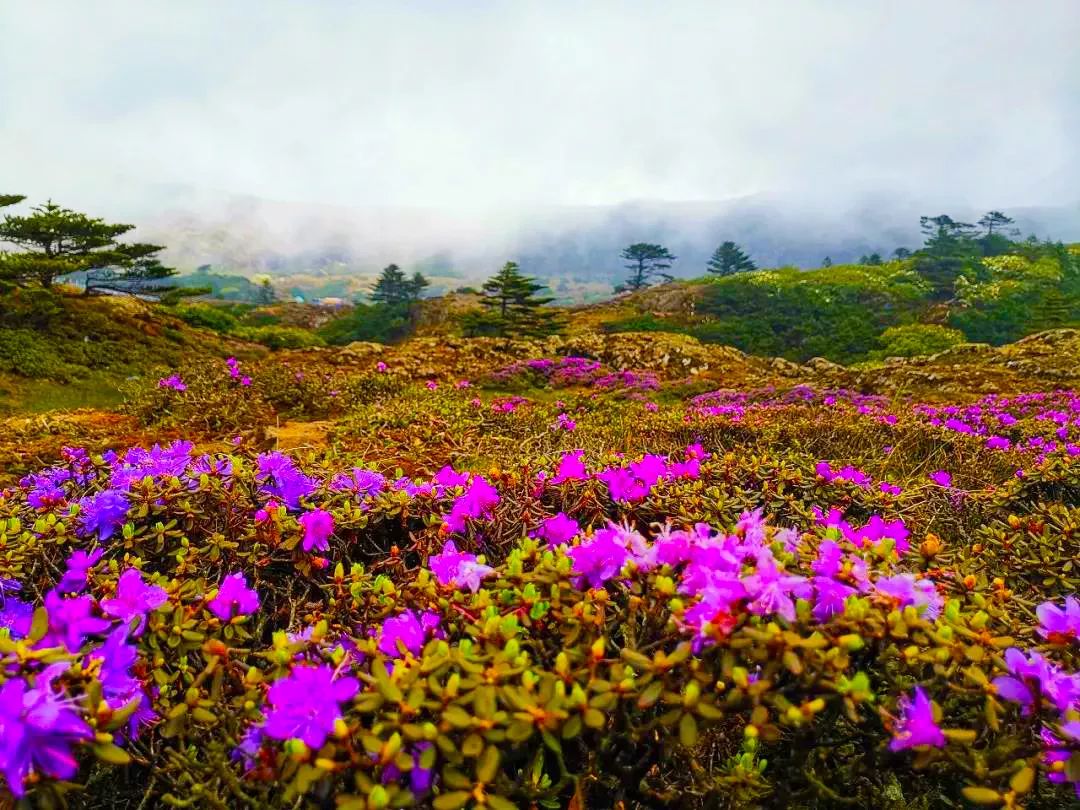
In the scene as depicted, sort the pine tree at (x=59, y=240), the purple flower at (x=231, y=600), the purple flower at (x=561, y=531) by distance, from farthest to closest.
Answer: the pine tree at (x=59, y=240) → the purple flower at (x=561, y=531) → the purple flower at (x=231, y=600)

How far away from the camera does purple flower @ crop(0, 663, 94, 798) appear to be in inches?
31.9

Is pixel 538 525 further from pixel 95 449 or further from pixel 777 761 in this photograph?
pixel 95 449

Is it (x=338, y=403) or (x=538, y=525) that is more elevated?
(x=538, y=525)

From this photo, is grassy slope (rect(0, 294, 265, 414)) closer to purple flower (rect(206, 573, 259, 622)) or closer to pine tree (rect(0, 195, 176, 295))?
pine tree (rect(0, 195, 176, 295))

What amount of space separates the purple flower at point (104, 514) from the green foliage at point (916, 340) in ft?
101

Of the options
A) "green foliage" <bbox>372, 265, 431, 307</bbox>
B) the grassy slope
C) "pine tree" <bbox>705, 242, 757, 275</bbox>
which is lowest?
the grassy slope

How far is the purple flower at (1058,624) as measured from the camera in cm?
111

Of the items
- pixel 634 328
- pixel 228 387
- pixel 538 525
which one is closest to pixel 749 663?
pixel 538 525

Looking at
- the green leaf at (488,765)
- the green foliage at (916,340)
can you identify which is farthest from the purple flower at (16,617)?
the green foliage at (916,340)

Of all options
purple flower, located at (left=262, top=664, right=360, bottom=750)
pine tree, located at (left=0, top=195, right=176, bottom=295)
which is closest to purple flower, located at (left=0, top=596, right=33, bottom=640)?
purple flower, located at (left=262, top=664, right=360, bottom=750)

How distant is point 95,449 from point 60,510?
4094 mm

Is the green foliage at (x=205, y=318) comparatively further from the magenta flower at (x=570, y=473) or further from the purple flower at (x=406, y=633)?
the purple flower at (x=406, y=633)

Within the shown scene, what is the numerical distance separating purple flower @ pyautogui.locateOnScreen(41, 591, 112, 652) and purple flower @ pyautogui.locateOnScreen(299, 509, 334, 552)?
25.0 inches

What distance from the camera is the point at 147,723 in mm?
1210
